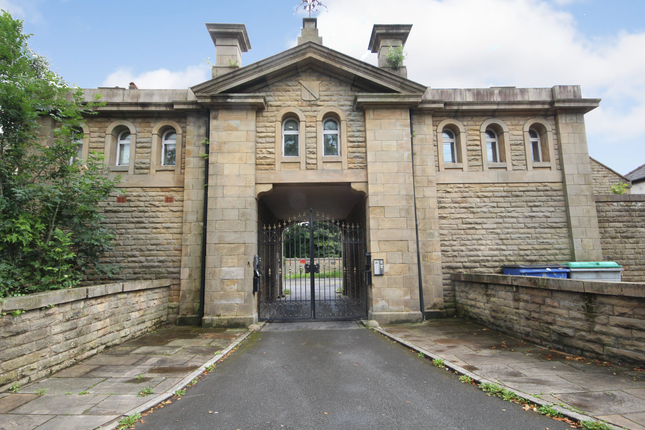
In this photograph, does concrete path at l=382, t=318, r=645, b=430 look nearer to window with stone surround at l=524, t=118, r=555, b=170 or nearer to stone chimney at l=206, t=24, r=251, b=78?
window with stone surround at l=524, t=118, r=555, b=170

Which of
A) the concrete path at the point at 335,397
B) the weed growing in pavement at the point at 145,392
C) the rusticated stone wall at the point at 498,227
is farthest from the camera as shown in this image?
the rusticated stone wall at the point at 498,227

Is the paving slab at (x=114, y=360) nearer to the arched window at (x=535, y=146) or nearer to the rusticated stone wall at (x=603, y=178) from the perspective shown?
the arched window at (x=535, y=146)

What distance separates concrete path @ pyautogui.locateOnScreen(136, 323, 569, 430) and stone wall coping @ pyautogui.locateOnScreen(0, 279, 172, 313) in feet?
8.79

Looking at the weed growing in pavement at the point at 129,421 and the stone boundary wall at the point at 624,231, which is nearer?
the weed growing in pavement at the point at 129,421

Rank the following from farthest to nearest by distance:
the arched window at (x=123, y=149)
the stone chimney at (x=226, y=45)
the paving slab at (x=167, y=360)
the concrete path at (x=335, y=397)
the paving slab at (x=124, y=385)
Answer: the arched window at (x=123, y=149) < the stone chimney at (x=226, y=45) < the paving slab at (x=167, y=360) < the paving slab at (x=124, y=385) < the concrete path at (x=335, y=397)

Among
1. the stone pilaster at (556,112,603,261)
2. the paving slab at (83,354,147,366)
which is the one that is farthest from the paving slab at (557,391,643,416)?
the stone pilaster at (556,112,603,261)

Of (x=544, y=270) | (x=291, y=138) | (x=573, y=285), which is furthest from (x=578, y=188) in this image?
(x=291, y=138)

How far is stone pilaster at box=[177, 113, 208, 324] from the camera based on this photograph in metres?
9.94

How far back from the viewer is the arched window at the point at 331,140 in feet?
35.1

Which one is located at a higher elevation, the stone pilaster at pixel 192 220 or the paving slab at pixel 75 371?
the stone pilaster at pixel 192 220

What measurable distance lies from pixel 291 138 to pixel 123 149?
17.5ft

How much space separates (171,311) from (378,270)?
5.95 m

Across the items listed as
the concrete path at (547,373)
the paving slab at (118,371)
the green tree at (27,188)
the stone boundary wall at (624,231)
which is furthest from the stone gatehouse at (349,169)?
the paving slab at (118,371)

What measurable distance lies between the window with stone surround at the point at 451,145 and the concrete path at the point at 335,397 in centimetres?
629
